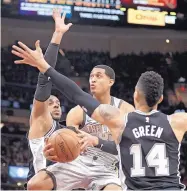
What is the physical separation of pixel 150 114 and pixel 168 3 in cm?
1189

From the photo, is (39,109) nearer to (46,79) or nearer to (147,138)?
(46,79)

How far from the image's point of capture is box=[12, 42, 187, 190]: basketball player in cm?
348

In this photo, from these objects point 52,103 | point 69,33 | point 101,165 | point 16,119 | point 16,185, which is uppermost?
point 69,33

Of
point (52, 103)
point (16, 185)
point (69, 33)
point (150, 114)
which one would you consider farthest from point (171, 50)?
point (150, 114)

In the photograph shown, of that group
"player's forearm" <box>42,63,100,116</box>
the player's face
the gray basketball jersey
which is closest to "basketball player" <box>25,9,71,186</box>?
the gray basketball jersey

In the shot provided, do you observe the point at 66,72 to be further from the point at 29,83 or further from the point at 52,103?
the point at 52,103

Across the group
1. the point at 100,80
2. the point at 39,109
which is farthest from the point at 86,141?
the point at 100,80

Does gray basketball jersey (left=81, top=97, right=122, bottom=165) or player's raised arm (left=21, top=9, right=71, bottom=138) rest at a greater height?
player's raised arm (left=21, top=9, right=71, bottom=138)

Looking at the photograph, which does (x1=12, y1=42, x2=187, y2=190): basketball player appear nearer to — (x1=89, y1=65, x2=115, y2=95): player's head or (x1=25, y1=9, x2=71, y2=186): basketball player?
(x1=25, y1=9, x2=71, y2=186): basketball player

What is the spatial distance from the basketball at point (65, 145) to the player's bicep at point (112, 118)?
0.57 meters

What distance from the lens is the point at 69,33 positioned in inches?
748

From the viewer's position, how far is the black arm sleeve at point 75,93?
12.2 feet

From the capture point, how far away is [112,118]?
11.8ft

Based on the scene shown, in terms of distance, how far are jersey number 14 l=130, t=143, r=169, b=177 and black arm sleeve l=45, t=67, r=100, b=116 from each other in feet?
1.47
